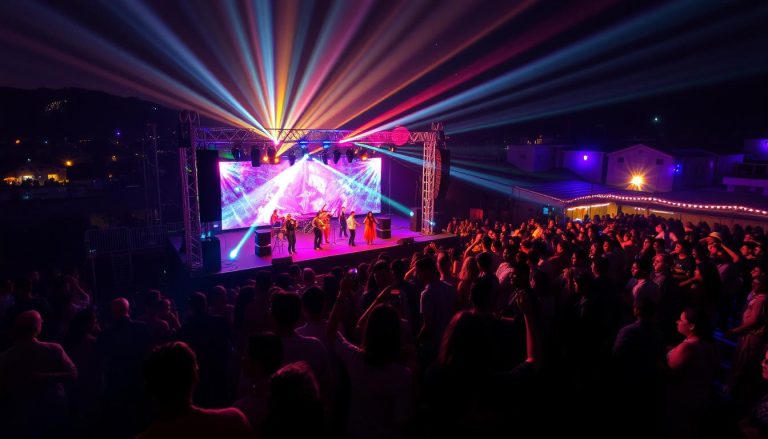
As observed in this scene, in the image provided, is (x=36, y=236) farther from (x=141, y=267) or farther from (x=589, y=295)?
(x=589, y=295)

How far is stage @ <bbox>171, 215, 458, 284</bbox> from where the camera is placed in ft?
40.8

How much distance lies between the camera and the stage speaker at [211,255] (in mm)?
12258

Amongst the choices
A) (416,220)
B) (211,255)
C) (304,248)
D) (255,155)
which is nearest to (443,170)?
(416,220)

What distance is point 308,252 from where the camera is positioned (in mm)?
15109

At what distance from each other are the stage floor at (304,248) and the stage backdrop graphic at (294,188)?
1098mm

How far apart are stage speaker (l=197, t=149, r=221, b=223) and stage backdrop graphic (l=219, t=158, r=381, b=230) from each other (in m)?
4.93

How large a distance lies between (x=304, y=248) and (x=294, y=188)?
3.91 meters

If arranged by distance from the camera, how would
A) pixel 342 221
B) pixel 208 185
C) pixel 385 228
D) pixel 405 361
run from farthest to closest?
pixel 385 228
pixel 342 221
pixel 208 185
pixel 405 361

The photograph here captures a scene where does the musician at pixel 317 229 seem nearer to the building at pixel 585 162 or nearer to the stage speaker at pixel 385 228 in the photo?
the stage speaker at pixel 385 228

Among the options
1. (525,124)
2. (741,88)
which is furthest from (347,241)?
(741,88)

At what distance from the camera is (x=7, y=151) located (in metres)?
29.7

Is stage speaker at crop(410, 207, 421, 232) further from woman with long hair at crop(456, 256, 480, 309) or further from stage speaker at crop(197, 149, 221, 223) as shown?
woman with long hair at crop(456, 256, 480, 309)

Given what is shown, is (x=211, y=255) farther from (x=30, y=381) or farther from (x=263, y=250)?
(x=30, y=381)

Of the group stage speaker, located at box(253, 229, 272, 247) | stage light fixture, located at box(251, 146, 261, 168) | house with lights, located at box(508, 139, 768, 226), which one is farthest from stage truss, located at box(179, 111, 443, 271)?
house with lights, located at box(508, 139, 768, 226)
